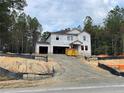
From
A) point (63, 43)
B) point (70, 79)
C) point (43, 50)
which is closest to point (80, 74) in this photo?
point (70, 79)

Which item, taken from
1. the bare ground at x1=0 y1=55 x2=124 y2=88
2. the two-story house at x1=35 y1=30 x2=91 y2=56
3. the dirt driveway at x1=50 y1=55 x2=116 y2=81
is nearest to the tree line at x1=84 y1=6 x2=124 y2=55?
the two-story house at x1=35 y1=30 x2=91 y2=56

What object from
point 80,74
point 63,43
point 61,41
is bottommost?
point 80,74

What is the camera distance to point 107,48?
96062mm

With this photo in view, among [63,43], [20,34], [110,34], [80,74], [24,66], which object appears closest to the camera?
[80,74]

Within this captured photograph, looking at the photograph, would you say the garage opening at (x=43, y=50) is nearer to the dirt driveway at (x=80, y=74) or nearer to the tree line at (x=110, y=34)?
the tree line at (x=110, y=34)

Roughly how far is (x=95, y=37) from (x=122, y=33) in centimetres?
1407

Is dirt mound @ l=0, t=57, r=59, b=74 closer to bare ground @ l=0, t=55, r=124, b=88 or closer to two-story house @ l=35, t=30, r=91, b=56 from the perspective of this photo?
bare ground @ l=0, t=55, r=124, b=88

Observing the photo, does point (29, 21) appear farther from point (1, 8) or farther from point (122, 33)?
point (1, 8)

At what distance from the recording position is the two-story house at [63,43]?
86562mm

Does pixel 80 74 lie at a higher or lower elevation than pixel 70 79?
higher

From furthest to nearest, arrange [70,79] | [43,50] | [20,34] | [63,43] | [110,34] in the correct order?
[20,34] < [110,34] < [43,50] < [63,43] < [70,79]

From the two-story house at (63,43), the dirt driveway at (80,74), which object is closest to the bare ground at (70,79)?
the dirt driveway at (80,74)

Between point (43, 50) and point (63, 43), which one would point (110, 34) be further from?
point (43, 50)

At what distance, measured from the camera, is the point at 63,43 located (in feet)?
289
